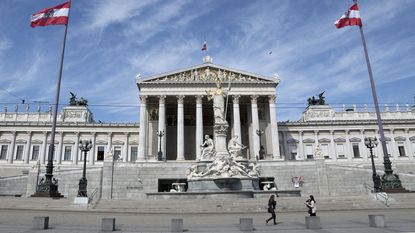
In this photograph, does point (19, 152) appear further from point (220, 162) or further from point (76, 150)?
point (220, 162)

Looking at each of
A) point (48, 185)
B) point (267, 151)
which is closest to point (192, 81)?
point (267, 151)

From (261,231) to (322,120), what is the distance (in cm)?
6285

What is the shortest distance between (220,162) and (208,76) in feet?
106

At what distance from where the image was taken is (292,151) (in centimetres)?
6812

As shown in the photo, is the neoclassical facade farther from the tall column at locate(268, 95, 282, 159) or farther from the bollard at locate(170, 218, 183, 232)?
the bollard at locate(170, 218, 183, 232)

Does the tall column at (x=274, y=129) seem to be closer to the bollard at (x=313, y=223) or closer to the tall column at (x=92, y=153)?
the tall column at (x=92, y=153)

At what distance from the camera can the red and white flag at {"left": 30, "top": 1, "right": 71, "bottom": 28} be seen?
90.4ft

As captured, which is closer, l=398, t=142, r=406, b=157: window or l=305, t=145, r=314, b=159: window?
l=398, t=142, r=406, b=157: window

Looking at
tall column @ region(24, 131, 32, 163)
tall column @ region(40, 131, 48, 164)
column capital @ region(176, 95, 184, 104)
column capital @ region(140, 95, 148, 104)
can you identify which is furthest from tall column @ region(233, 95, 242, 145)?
tall column @ region(24, 131, 32, 163)

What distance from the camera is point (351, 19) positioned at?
30.6m

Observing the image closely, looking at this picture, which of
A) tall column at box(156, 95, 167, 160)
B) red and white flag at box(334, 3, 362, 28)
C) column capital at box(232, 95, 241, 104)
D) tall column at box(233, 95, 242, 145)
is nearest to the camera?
red and white flag at box(334, 3, 362, 28)

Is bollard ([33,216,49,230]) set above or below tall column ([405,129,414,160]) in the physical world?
below

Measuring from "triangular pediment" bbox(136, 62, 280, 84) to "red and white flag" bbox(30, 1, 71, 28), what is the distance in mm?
29591

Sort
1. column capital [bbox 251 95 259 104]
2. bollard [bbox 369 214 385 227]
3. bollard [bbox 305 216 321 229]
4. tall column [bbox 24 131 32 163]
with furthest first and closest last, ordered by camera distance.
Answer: tall column [bbox 24 131 32 163] → column capital [bbox 251 95 259 104] → bollard [bbox 305 216 321 229] → bollard [bbox 369 214 385 227]
